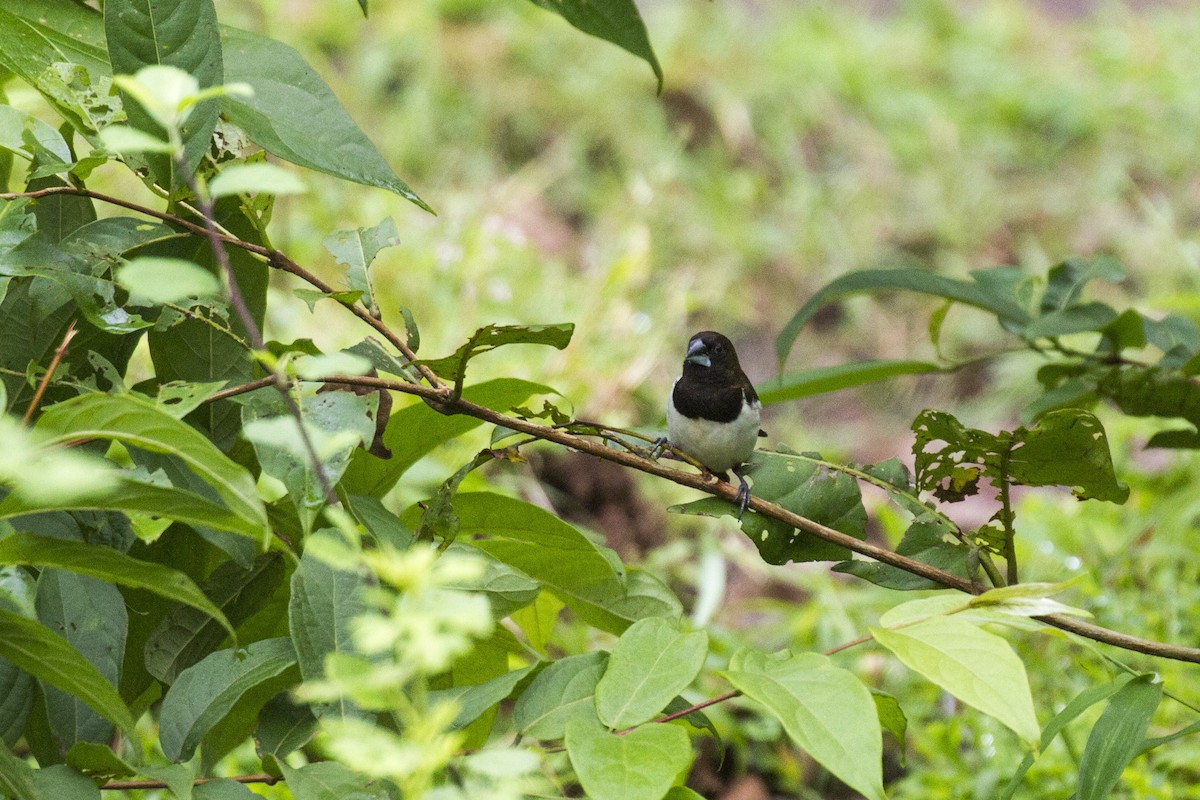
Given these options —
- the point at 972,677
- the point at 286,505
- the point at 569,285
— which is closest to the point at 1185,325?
the point at 972,677

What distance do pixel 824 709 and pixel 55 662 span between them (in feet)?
1.99

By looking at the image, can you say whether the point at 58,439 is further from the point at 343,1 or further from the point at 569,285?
the point at 343,1

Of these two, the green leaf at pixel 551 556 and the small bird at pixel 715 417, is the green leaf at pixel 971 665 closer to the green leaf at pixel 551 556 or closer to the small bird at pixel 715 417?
the green leaf at pixel 551 556

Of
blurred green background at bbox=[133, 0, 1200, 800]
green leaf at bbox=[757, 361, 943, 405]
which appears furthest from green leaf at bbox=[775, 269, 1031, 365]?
blurred green background at bbox=[133, 0, 1200, 800]

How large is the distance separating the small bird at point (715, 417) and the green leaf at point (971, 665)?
582 millimetres

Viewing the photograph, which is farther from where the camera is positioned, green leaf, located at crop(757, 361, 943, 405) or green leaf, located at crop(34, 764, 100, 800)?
green leaf, located at crop(757, 361, 943, 405)

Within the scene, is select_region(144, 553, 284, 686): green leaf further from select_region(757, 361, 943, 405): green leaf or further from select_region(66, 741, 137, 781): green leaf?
select_region(757, 361, 943, 405): green leaf

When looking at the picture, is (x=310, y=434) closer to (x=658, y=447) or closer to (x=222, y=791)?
(x=222, y=791)

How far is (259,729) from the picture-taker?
106 centimetres

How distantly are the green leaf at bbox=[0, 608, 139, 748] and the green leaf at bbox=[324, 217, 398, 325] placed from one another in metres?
0.41

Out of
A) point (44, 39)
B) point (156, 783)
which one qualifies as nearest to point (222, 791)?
point (156, 783)

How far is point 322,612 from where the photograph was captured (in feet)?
3.21

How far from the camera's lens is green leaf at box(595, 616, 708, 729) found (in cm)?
92

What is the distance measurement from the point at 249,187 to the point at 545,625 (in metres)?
0.78
